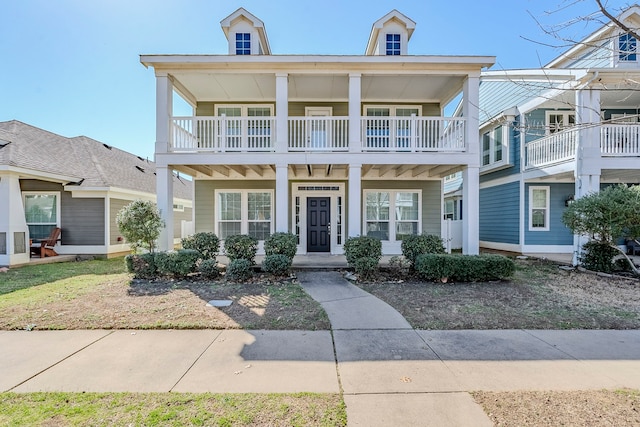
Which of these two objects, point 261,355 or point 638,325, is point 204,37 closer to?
point 261,355

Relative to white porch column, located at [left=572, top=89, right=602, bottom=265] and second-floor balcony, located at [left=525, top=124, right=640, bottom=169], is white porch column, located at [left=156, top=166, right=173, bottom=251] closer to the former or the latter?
second-floor balcony, located at [left=525, top=124, right=640, bottom=169]

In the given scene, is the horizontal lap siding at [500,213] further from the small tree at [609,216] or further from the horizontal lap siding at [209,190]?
the horizontal lap siding at [209,190]

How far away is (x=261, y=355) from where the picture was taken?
3.67 metres

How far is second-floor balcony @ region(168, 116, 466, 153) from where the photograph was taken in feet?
29.4

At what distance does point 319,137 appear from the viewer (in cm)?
937

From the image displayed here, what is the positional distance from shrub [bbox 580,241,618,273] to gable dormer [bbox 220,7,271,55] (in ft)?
39.1

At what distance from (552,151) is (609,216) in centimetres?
418

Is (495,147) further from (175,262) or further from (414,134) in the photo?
(175,262)

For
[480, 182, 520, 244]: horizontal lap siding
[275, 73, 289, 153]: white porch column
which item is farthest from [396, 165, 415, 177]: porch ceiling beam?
[480, 182, 520, 244]: horizontal lap siding

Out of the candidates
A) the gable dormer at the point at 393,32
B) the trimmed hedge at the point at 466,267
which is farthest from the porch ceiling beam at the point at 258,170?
the trimmed hedge at the point at 466,267

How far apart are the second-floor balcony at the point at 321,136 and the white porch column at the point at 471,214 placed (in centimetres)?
86

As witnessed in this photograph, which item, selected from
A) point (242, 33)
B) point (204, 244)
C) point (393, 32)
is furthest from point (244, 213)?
point (393, 32)

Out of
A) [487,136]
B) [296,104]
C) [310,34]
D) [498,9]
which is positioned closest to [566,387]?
[498,9]

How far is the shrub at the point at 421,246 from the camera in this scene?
7879 mm
